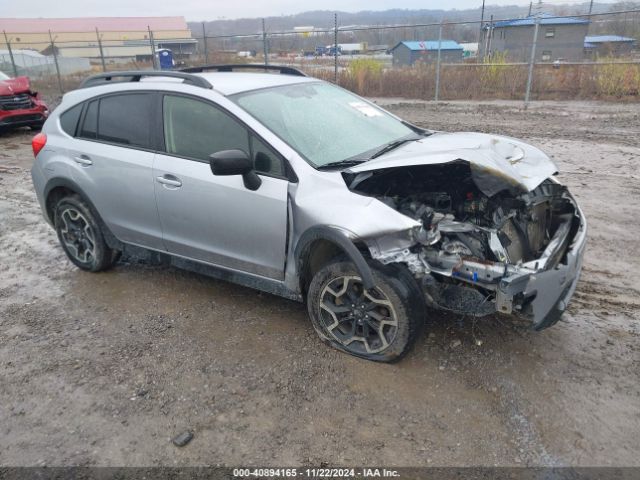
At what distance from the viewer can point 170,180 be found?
3.81 meters

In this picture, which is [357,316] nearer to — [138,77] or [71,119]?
[138,77]

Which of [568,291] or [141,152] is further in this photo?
[141,152]

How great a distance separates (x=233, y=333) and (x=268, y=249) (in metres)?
0.74

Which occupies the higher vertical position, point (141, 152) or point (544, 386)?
point (141, 152)

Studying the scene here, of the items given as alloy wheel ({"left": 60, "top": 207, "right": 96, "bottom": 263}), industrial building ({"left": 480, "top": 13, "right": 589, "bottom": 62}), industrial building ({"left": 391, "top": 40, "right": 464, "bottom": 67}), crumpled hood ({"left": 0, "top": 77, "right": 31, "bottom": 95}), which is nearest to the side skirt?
alloy wheel ({"left": 60, "top": 207, "right": 96, "bottom": 263})

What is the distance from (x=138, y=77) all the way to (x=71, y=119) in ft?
2.69

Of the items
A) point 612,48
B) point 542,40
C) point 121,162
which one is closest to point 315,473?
point 121,162

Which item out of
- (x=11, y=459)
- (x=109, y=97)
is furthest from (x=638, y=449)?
(x=109, y=97)

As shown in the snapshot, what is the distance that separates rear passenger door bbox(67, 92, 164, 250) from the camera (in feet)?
13.1

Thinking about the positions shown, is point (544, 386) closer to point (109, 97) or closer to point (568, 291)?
point (568, 291)

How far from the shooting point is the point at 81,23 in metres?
56.2

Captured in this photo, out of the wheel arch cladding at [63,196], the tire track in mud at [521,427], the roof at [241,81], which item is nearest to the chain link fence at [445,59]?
the roof at [241,81]

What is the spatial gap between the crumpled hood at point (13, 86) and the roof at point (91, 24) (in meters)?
44.3

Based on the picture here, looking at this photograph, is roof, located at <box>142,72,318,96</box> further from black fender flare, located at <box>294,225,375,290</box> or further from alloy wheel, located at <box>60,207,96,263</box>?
alloy wheel, located at <box>60,207,96,263</box>
